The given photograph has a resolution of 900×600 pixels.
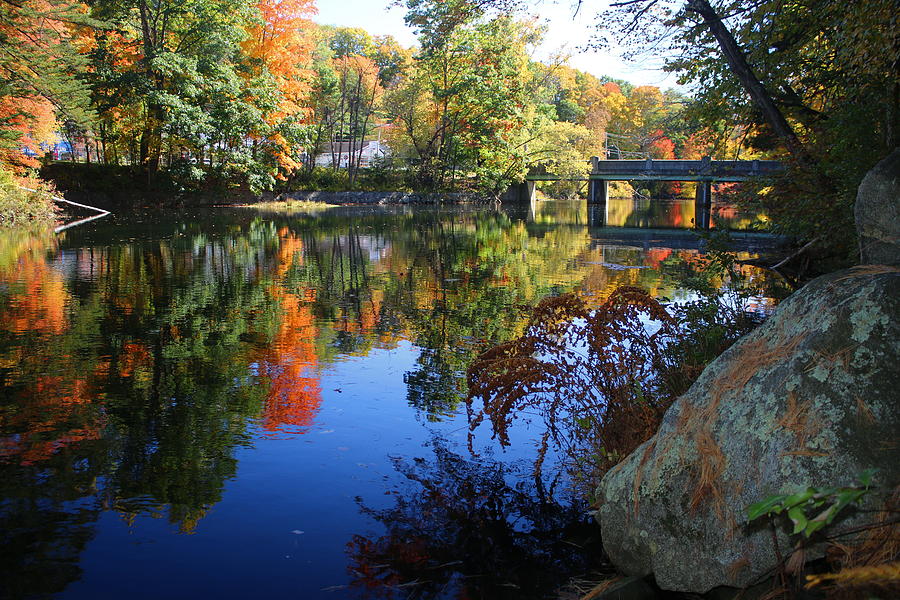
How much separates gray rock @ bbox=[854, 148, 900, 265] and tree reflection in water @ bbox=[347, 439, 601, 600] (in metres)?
2.63

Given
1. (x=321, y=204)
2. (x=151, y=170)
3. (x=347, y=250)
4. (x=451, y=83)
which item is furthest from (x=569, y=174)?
(x=347, y=250)

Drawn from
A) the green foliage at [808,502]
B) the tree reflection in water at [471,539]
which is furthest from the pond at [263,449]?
the green foliage at [808,502]

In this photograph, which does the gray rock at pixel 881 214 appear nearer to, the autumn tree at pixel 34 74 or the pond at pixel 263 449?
the pond at pixel 263 449

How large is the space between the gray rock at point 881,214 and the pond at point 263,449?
2687 millimetres

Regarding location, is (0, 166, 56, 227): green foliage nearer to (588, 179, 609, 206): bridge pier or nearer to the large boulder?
the large boulder

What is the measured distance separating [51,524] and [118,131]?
42005 millimetres

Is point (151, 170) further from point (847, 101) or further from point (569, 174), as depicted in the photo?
point (847, 101)

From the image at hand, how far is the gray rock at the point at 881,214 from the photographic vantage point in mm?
4223

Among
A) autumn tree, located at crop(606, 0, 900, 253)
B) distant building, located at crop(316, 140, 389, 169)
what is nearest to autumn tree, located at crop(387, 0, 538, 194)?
distant building, located at crop(316, 140, 389, 169)

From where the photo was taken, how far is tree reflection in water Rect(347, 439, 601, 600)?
4.32 metres

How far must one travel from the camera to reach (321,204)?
48.3 m

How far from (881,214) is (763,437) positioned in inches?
71.2

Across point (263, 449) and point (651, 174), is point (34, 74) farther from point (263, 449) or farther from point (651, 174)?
point (651, 174)

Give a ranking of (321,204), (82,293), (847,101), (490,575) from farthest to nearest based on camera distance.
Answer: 1. (321,204)
2. (82,293)
3. (847,101)
4. (490,575)
